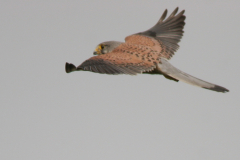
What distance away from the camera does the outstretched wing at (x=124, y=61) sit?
6719mm

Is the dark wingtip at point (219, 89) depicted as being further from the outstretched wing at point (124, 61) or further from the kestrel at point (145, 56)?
the outstretched wing at point (124, 61)

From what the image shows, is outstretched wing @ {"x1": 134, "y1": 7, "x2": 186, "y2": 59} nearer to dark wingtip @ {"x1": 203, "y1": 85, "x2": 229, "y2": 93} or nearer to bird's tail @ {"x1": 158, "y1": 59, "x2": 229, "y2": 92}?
bird's tail @ {"x1": 158, "y1": 59, "x2": 229, "y2": 92}

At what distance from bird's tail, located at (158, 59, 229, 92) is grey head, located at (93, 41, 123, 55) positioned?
3.35ft

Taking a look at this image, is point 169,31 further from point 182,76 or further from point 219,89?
point 219,89

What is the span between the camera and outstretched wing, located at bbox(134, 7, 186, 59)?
864 centimetres

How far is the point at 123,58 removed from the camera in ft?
23.8

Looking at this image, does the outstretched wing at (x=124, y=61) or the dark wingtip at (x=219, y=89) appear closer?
the outstretched wing at (x=124, y=61)

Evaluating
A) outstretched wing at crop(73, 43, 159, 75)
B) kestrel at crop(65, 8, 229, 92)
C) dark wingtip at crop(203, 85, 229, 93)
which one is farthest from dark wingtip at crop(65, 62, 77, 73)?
dark wingtip at crop(203, 85, 229, 93)

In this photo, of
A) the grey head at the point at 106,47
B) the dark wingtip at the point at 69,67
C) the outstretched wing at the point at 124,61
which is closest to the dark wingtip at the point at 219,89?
the outstretched wing at the point at 124,61

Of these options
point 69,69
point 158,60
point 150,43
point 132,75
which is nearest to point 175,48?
point 150,43

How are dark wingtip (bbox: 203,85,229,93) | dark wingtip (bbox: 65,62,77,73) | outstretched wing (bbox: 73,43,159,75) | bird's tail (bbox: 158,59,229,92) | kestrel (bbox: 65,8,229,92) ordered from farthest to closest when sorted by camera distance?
bird's tail (bbox: 158,59,229,92) → dark wingtip (bbox: 203,85,229,93) → kestrel (bbox: 65,8,229,92) → outstretched wing (bbox: 73,43,159,75) → dark wingtip (bbox: 65,62,77,73)

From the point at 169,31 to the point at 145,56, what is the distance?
196 cm

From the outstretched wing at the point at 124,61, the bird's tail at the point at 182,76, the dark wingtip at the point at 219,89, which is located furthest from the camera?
the bird's tail at the point at 182,76

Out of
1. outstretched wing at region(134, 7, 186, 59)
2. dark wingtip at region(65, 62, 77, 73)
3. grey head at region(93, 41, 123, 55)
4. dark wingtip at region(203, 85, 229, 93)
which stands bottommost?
dark wingtip at region(203, 85, 229, 93)
